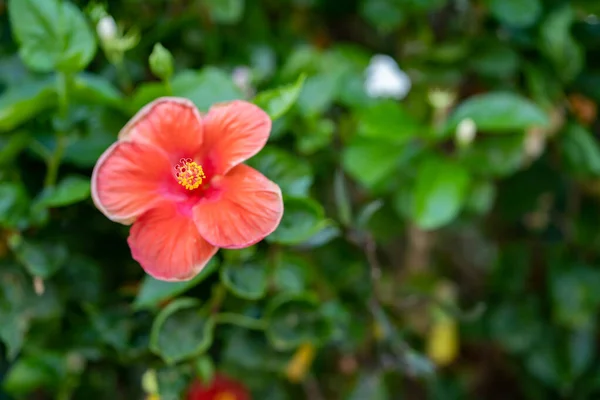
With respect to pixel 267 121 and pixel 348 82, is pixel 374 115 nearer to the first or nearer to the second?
pixel 348 82

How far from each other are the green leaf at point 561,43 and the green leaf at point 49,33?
570 millimetres

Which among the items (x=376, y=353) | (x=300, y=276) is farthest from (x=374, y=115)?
(x=376, y=353)

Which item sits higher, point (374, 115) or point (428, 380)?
point (374, 115)

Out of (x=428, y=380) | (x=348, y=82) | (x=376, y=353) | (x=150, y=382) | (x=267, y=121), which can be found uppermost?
(x=267, y=121)

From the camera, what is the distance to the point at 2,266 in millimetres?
675

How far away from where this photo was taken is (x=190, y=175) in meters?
0.53

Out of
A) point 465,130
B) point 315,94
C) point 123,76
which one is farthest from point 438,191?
point 123,76

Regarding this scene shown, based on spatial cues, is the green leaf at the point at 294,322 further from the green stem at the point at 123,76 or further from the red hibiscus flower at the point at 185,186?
the green stem at the point at 123,76

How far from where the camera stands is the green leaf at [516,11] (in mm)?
858

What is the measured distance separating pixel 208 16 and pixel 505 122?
398 mm

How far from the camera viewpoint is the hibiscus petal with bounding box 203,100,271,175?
1.68 ft

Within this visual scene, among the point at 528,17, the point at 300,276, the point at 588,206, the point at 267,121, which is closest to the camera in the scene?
the point at 267,121

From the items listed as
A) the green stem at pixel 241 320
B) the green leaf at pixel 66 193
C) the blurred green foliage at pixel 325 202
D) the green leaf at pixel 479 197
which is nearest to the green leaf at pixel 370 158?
the blurred green foliage at pixel 325 202

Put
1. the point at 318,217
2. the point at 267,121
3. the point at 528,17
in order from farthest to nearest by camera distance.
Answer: the point at 528,17
the point at 318,217
the point at 267,121
